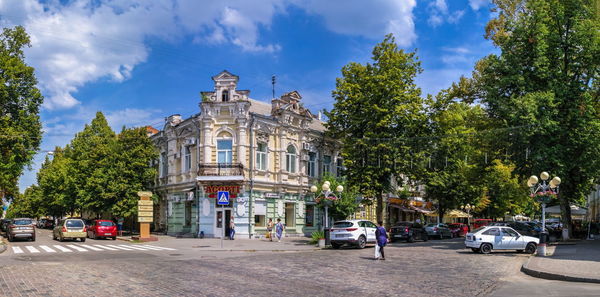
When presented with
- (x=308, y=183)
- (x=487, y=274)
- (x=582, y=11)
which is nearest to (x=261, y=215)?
(x=308, y=183)

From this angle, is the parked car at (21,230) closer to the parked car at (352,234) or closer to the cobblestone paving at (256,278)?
the cobblestone paving at (256,278)

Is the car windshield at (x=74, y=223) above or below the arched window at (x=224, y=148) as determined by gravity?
below

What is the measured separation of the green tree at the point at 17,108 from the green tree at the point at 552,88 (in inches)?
1226

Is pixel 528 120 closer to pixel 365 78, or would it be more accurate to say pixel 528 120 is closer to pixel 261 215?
pixel 365 78

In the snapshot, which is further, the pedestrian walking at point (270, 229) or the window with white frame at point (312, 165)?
the window with white frame at point (312, 165)

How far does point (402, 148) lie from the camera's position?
110ft

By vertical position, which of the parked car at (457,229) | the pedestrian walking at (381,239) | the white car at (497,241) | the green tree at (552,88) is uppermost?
the green tree at (552,88)

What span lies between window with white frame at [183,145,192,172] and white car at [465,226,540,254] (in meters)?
22.5

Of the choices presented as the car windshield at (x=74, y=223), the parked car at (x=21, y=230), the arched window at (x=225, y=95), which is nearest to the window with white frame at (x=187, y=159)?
the arched window at (x=225, y=95)

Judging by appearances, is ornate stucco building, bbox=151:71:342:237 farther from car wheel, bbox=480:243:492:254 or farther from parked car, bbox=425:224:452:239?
car wheel, bbox=480:243:492:254

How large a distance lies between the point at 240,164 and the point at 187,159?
6.28 meters

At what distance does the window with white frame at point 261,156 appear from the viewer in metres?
36.0

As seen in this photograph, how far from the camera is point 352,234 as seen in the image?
2573 centimetres

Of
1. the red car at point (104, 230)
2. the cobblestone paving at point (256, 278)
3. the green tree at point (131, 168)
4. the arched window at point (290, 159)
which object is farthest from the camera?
the green tree at point (131, 168)
